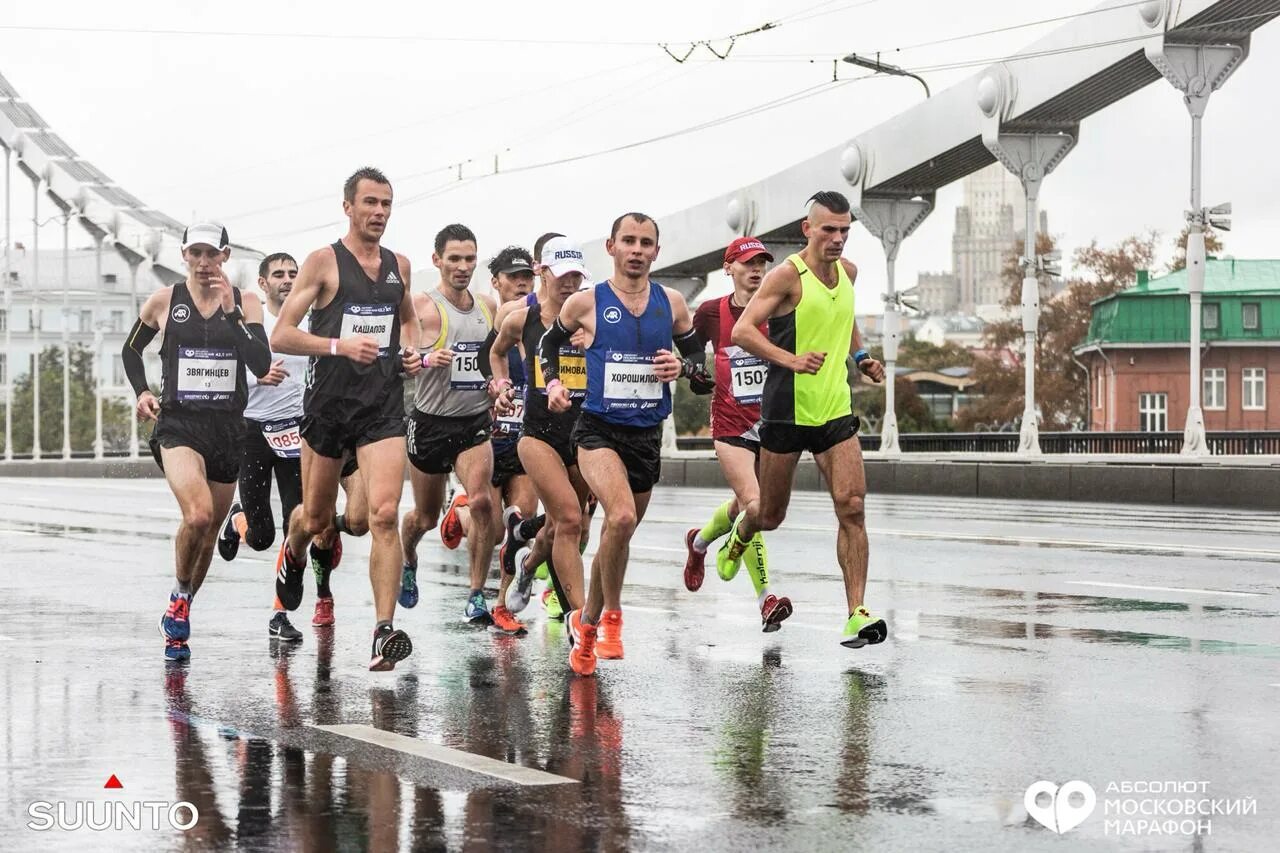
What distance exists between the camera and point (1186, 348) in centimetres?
8612

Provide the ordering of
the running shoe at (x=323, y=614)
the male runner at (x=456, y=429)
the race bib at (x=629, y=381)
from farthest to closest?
the male runner at (x=456, y=429)
the running shoe at (x=323, y=614)
the race bib at (x=629, y=381)

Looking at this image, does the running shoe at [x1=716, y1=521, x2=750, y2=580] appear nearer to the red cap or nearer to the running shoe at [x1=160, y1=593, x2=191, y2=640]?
the red cap

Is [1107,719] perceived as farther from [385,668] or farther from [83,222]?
[83,222]

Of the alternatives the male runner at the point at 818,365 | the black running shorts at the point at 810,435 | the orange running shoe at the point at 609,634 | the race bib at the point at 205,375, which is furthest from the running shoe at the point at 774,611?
the race bib at the point at 205,375

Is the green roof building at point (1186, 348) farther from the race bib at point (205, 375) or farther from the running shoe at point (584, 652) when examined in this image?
the running shoe at point (584, 652)

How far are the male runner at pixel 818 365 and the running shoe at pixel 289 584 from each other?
244 centimetres

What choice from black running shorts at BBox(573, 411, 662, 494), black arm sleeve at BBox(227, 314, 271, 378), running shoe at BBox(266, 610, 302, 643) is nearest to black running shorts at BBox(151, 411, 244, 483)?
black arm sleeve at BBox(227, 314, 271, 378)

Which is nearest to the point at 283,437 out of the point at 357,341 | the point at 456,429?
the point at 456,429

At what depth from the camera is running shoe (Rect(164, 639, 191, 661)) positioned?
940 centimetres

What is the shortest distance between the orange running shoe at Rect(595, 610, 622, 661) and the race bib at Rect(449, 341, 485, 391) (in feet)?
7.95

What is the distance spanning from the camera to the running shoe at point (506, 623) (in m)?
10.5

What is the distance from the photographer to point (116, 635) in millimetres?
10602

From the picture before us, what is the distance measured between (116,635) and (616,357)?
10.4 ft

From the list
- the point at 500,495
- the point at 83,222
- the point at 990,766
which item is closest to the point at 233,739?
the point at 990,766
